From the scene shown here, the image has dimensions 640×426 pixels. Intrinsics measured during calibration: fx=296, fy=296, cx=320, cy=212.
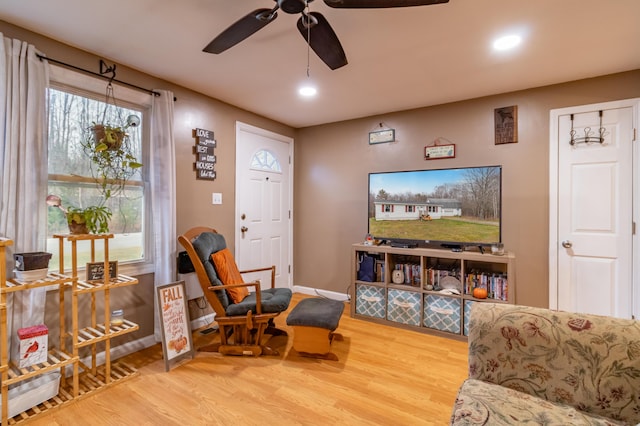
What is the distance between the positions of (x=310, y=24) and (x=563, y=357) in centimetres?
196

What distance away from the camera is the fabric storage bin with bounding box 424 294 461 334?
2855 mm

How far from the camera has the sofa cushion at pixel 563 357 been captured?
46.6 inches

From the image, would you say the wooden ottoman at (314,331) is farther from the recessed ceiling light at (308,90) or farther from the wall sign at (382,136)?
the wall sign at (382,136)

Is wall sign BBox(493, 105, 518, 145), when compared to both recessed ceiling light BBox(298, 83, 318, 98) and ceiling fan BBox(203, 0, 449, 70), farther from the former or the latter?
ceiling fan BBox(203, 0, 449, 70)

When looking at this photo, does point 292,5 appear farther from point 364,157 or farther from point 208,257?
point 364,157

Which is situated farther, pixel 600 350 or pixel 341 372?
pixel 341 372

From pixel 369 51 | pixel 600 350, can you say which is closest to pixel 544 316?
pixel 600 350

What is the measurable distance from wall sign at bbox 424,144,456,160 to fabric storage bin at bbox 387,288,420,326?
1.54 metres

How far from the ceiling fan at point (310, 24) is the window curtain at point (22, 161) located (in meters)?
1.24

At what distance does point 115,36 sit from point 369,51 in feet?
5.93

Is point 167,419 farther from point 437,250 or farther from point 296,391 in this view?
point 437,250

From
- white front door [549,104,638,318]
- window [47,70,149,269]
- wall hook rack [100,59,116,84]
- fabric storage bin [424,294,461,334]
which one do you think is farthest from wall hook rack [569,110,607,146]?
wall hook rack [100,59,116,84]

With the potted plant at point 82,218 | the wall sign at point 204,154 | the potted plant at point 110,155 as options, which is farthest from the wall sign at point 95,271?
the wall sign at point 204,154

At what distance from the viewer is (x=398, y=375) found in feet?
7.25
